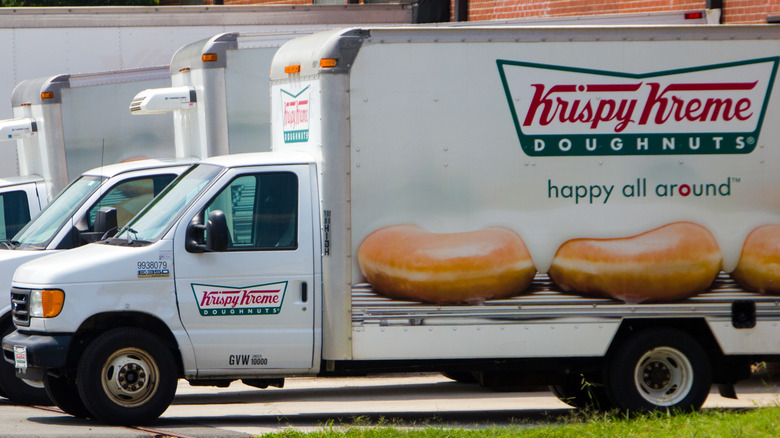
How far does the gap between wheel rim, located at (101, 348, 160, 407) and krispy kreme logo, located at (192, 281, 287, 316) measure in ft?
1.93

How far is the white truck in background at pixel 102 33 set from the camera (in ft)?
49.8

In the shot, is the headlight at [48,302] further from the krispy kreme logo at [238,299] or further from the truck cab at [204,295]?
the krispy kreme logo at [238,299]

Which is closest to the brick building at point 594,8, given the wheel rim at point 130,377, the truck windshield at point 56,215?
the truck windshield at point 56,215

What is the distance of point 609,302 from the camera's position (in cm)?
887

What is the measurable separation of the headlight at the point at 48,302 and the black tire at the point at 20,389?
2228mm

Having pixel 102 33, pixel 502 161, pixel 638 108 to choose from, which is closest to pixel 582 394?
pixel 502 161

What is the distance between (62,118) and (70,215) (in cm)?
232

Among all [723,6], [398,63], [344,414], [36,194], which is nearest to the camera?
[398,63]

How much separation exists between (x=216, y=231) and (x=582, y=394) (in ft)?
11.7

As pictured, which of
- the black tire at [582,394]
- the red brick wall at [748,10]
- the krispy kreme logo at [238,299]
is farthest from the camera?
the red brick wall at [748,10]

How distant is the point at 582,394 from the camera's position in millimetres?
10008

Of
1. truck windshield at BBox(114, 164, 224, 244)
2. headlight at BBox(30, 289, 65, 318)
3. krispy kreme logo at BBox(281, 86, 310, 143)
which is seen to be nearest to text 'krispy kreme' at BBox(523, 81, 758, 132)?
krispy kreme logo at BBox(281, 86, 310, 143)

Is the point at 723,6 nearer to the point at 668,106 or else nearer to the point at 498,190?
the point at 668,106

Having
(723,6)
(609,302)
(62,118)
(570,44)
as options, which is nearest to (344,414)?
(609,302)
